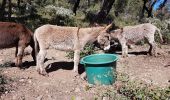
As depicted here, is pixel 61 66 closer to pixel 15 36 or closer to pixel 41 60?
pixel 41 60

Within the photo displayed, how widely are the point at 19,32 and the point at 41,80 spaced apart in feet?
5.41

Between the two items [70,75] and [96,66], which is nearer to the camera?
[96,66]

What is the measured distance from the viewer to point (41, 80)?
8.33m

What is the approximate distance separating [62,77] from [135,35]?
3679mm

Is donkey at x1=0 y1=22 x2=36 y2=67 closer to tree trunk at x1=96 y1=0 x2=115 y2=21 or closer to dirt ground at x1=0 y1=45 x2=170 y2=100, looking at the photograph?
dirt ground at x1=0 y1=45 x2=170 y2=100

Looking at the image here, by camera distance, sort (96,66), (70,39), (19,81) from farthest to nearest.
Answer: (70,39)
(19,81)
(96,66)

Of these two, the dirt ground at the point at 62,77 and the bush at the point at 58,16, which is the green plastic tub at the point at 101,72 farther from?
the bush at the point at 58,16

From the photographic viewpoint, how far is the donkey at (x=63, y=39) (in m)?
8.65

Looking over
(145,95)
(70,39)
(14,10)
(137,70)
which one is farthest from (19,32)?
(14,10)

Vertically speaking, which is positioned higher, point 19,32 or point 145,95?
point 19,32

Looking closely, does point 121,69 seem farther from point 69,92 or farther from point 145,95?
point 145,95

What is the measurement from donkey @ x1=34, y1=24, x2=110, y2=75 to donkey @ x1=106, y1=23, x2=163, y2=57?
7.62 ft

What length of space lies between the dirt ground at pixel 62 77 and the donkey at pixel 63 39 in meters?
0.41

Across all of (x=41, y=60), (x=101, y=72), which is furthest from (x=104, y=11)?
(x=101, y=72)
